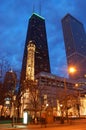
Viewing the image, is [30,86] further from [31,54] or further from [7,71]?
[31,54]

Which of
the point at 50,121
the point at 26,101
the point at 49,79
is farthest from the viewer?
the point at 49,79

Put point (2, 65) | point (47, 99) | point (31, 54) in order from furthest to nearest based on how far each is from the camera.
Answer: point (31, 54) < point (47, 99) < point (2, 65)

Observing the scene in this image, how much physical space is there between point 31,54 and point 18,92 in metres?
69.9

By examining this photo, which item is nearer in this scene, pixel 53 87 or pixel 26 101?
pixel 26 101

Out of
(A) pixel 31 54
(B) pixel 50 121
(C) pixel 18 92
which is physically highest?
(A) pixel 31 54

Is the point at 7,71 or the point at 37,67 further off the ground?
the point at 37,67

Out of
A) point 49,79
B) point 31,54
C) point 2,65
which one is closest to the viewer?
point 2,65

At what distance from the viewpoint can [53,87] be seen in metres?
132

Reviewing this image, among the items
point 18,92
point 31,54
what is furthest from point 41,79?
point 18,92

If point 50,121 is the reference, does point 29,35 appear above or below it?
above

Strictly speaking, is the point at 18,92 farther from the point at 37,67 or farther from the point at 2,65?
the point at 37,67

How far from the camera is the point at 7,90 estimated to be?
187 ft

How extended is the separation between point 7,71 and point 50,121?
63.6 feet

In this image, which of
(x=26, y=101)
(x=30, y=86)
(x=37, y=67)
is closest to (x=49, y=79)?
(x=26, y=101)
